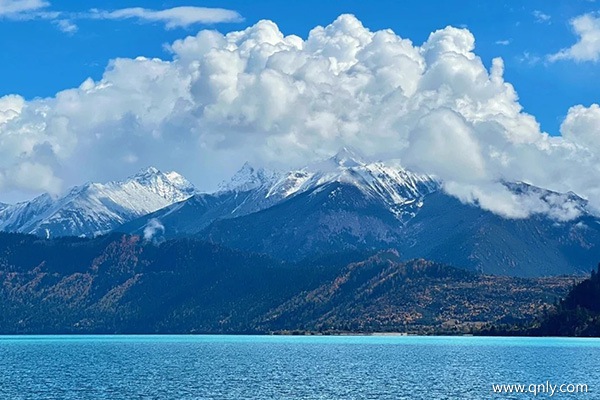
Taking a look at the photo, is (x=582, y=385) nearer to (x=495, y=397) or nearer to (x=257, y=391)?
(x=495, y=397)

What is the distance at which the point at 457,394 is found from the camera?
18338 cm

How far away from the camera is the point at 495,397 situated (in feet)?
577

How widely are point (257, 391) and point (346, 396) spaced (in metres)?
19.8

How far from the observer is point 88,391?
193125 millimetres

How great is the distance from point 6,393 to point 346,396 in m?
62.1

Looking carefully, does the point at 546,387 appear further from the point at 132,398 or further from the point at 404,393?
the point at 132,398

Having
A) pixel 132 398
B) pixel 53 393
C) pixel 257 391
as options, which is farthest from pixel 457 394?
pixel 53 393

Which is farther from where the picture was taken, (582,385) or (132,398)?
(582,385)

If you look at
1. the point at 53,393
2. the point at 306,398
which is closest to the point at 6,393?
the point at 53,393

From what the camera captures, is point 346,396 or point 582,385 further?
point 582,385

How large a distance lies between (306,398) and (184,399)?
69.0ft

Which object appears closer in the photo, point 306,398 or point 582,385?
point 306,398

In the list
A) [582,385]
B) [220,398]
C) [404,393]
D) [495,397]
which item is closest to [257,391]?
[220,398]

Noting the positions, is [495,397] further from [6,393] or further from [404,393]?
[6,393]
